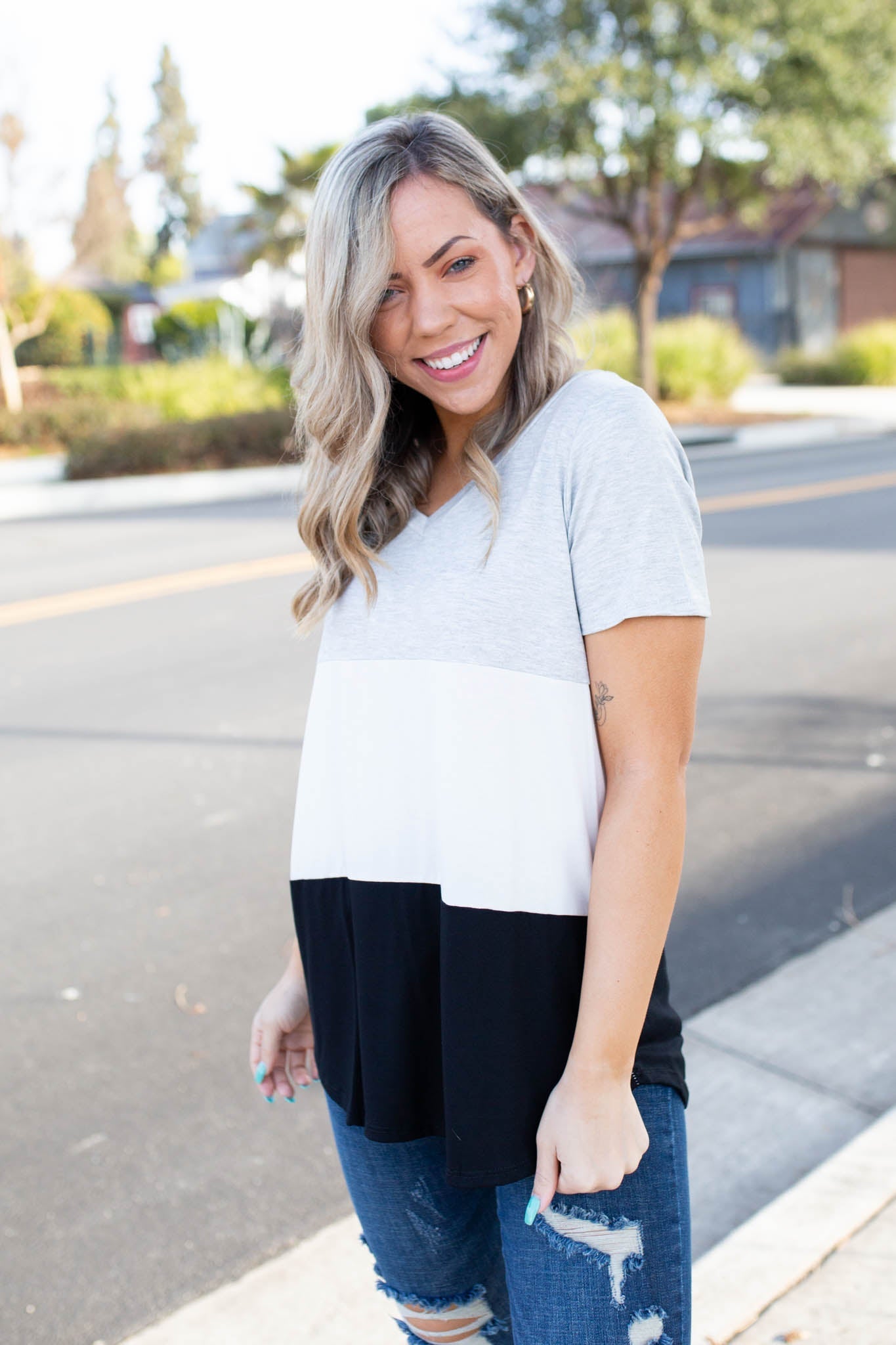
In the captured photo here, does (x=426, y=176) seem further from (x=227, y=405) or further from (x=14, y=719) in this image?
(x=227, y=405)

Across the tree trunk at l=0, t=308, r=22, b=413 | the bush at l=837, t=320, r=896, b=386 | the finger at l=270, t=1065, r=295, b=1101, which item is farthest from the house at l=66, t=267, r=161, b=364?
the finger at l=270, t=1065, r=295, b=1101

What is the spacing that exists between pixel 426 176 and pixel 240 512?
1248 centimetres

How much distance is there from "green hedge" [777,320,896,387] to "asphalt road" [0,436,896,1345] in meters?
23.2

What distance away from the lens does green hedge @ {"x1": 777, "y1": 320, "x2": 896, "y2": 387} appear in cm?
2994

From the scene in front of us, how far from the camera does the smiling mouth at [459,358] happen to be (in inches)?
58.6

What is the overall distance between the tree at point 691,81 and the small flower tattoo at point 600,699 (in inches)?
759

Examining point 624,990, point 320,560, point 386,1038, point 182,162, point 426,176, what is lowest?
point 386,1038

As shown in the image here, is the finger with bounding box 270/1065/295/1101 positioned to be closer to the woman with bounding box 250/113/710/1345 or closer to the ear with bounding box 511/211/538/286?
the woman with bounding box 250/113/710/1345

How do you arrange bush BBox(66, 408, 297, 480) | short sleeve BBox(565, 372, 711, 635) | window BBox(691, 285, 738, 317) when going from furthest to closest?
window BBox(691, 285, 738, 317) < bush BBox(66, 408, 297, 480) < short sleeve BBox(565, 372, 711, 635)

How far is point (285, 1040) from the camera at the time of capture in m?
1.72

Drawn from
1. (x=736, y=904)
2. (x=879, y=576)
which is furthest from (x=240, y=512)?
(x=736, y=904)

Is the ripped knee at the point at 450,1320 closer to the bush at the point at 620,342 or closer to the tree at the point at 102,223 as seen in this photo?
the bush at the point at 620,342

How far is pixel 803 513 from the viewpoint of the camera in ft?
38.4

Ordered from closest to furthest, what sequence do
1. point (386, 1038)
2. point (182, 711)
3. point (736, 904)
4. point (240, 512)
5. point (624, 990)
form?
point (624, 990) → point (386, 1038) → point (736, 904) → point (182, 711) → point (240, 512)
